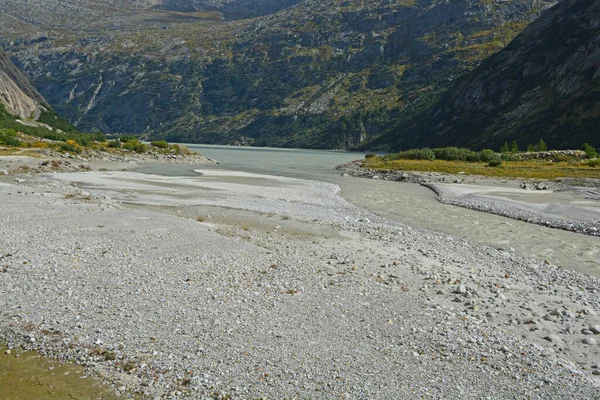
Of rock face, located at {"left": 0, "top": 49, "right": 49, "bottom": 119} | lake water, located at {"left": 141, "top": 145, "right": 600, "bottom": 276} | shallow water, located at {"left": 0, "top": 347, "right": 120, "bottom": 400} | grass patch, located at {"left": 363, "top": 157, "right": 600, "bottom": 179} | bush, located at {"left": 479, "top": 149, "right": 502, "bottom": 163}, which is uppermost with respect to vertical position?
rock face, located at {"left": 0, "top": 49, "right": 49, "bottom": 119}

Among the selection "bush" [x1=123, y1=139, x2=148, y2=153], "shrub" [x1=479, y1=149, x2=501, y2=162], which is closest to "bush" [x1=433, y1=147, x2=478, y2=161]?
"shrub" [x1=479, y1=149, x2=501, y2=162]

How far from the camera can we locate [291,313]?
12.0m

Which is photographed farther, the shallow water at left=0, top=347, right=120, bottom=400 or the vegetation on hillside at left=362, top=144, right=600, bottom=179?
the vegetation on hillside at left=362, top=144, right=600, bottom=179

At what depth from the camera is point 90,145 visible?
8894cm

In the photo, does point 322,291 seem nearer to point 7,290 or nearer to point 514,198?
point 7,290

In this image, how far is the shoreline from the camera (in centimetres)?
3009

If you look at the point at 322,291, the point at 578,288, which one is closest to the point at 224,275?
the point at 322,291

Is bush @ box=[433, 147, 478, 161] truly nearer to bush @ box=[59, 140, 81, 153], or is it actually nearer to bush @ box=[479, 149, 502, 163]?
bush @ box=[479, 149, 502, 163]

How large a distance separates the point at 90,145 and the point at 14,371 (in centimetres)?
9015

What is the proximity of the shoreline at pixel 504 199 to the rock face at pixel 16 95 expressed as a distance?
11233 centimetres

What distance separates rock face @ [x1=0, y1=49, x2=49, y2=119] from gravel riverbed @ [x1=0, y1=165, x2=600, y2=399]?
5072 inches

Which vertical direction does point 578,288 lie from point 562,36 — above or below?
below

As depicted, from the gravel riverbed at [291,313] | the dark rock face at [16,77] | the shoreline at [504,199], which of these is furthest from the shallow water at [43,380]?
the dark rock face at [16,77]

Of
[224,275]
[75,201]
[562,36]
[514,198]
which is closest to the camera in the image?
[224,275]
